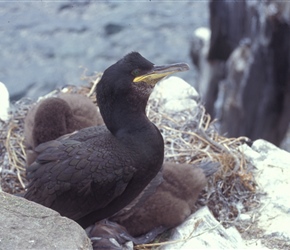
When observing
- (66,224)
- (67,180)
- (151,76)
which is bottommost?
(67,180)

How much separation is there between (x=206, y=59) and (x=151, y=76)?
8.39m

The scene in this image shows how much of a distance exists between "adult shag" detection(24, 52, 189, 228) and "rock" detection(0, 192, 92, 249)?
39.9 inches

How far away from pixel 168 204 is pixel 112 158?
0.73 metres

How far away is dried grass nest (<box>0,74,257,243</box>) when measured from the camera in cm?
441

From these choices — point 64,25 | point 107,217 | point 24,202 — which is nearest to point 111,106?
point 107,217

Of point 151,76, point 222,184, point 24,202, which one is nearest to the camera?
point 24,202

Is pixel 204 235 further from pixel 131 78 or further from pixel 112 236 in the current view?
pixel 131 78

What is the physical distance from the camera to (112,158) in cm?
354

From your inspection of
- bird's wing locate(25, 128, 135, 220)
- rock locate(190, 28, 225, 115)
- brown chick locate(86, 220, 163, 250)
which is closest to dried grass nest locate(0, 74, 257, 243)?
brown chick locate(86, 220, 163, 250)

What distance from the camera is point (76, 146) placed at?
3723 mm

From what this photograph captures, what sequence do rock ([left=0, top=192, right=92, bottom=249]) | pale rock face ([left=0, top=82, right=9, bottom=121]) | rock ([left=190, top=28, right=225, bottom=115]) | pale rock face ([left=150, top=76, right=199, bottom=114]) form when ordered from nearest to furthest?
rock ([left=0, top=192, right=92, bottom=249]), pale rock face ([left=0, top=82, right=9, bottom=121]), pale rock face ([left=150, top=76, right=199, bottom=114]), rock ([left=190, top=28, right=225, bottom=115])

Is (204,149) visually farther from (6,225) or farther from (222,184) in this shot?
(6,225)

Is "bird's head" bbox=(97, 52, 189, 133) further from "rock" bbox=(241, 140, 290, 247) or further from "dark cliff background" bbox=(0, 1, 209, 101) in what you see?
"dark cliff background" bbox=(0, 1, 209, 101)

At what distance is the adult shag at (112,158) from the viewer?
11.5 ft
